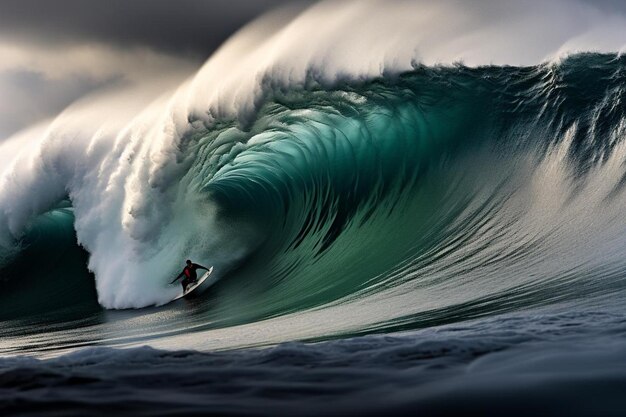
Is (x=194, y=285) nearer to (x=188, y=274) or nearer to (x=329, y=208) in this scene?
(x=188, y=274)

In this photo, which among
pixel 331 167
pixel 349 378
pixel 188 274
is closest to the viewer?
pixel 349 378

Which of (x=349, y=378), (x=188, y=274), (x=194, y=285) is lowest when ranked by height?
(x=349, y=378)

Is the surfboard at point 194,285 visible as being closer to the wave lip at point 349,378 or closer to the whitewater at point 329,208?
the whitewater at point 329,208

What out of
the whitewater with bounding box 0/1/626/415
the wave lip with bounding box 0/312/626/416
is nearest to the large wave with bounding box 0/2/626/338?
the whitewater with bounding box 0/1/626/415

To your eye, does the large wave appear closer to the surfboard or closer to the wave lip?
the surfboard

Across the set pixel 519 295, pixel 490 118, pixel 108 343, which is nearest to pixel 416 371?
pixel 519 295

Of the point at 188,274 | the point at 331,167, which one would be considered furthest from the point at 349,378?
the point at 331,167

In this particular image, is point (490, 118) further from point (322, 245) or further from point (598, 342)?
point (598, 342)
